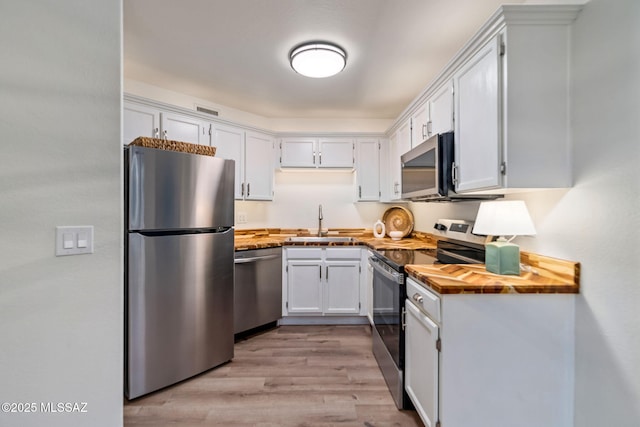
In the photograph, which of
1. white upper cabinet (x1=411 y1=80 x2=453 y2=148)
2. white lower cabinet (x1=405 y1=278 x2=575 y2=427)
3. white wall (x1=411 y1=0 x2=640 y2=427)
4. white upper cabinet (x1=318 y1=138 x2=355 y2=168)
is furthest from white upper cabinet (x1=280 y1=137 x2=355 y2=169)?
white lower cabinet (x1=405 y1=278 x2=575 y2=427)

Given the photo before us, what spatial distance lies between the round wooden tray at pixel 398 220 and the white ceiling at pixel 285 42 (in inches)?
50.7

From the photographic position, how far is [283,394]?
182 centimetres

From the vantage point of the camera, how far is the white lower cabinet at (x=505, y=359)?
122 centimetres

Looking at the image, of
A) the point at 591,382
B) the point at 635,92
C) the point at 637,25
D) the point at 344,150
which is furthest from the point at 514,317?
the point at 344,150

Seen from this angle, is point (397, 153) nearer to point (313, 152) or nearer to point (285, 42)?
point (313, 152)

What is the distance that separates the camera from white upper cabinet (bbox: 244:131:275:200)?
3070 millimetres

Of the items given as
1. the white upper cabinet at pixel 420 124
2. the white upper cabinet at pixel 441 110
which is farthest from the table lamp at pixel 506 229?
the white upper cabinet at pixel 420 124

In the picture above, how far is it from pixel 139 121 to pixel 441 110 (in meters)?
2.45

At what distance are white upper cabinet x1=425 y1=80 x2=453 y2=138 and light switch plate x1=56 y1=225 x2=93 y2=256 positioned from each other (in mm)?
2039

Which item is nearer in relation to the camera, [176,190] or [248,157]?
[176,190]

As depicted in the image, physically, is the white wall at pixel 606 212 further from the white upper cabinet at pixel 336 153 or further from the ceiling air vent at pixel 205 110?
the ceiling air vent at pixel 205 110

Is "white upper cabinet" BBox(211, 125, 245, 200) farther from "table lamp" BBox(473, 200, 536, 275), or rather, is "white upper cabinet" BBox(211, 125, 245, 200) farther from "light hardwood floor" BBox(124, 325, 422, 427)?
"table lamp" BBox(473, 200, 536, 275)

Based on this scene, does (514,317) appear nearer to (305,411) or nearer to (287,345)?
(305,411)

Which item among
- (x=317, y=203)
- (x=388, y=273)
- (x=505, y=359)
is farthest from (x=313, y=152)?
(x=505, y=359)
